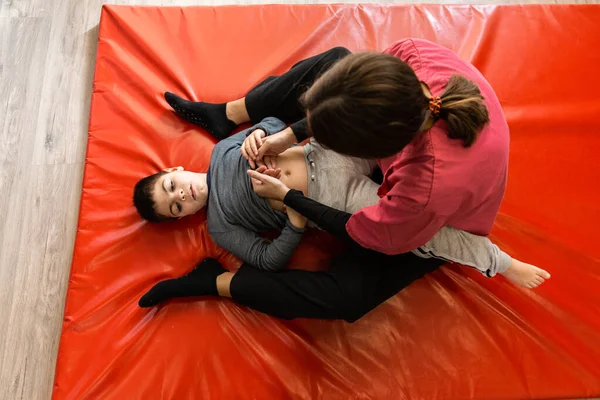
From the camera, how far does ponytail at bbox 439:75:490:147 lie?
86cm

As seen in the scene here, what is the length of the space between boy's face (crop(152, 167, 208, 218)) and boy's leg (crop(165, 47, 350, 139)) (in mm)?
223

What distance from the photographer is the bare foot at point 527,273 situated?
49.6 inches

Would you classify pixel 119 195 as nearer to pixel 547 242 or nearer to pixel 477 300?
pixel 477 300

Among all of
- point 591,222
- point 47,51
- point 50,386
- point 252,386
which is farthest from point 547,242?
point 47,51

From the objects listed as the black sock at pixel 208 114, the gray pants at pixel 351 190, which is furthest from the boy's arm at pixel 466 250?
the black sock at pixel 208 114

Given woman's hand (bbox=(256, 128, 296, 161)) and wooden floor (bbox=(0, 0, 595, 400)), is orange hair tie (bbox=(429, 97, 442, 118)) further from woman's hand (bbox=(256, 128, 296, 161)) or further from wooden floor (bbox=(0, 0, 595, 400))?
wooden floor (bbox=(0, 0, 595, 400))

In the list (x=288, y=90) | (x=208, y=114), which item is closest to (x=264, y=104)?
(x=288, y=90)

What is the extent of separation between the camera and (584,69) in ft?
5.13

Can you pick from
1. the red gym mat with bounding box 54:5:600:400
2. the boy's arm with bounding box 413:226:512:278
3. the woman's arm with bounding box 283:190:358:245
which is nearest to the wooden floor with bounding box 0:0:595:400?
the red gym mat with bounding box 54:5:600:400

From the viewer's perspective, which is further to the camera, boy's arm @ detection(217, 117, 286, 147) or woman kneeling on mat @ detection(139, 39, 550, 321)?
boy's arm @ detection(217, 117, 286, 147)

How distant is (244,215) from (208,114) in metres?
0.39

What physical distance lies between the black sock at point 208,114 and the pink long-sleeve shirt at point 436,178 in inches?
24.2

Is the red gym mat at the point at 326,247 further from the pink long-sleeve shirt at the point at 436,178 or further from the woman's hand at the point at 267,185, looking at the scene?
the pink long-sleeve shirt at the point at 436,178

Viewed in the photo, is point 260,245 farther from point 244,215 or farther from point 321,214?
point 321,214
